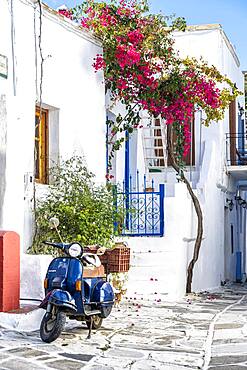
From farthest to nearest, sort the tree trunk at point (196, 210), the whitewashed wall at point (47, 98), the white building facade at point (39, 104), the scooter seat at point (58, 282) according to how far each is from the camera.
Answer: the tree trunk at point (196, 210) < the whitewashed wall at point (47, 98) < the white building facade at point (39, 104) < the scooter seat at point (58, 282)

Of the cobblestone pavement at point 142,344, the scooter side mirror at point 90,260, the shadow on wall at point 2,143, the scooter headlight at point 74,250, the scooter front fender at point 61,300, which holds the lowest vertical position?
the cobblestone pavement at point 142,344

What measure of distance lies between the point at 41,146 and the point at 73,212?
1.42m

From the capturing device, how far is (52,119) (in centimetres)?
1125

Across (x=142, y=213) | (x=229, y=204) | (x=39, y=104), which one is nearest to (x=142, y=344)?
(x=39, y=104)

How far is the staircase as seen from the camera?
1627 cm

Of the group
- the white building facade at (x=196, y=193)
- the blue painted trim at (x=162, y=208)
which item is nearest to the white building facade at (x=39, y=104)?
the blue painted trim at (x=162, y=208)

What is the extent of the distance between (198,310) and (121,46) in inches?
186

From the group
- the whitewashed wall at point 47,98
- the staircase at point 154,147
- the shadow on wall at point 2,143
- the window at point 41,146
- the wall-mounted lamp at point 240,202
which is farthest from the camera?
the wall-mounted lamp at point 240,202

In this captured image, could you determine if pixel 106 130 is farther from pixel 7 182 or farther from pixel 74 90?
pixel 7 182

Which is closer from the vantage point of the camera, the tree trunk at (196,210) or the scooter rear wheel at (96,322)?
the scooter rear wheel at (96,322)

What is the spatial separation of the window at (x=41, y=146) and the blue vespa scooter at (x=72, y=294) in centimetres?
275

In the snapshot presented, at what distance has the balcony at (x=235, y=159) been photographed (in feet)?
62.4

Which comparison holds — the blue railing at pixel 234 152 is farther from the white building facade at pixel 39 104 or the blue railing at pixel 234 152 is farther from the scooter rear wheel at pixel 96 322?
the scooter rear wheel at pixel 96 322

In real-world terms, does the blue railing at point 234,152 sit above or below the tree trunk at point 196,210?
above
